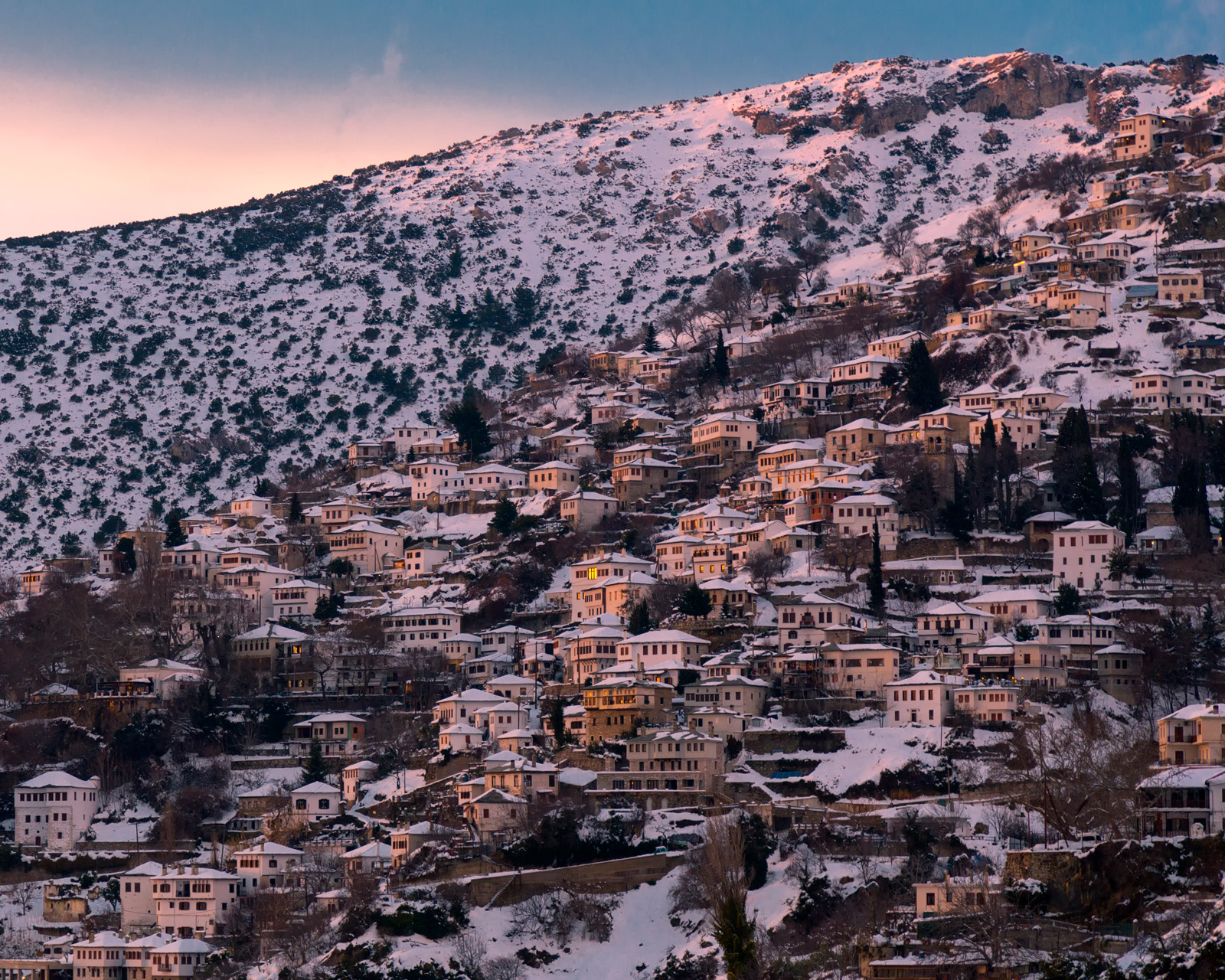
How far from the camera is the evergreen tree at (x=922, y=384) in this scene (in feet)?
459

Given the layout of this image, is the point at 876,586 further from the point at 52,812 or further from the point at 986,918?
the point at 52,812

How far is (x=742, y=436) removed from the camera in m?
146

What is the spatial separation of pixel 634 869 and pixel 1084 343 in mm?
63350

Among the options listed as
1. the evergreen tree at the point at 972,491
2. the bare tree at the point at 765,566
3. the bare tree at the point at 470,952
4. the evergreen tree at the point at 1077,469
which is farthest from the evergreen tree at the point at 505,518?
the bare tree at the point at 470,952

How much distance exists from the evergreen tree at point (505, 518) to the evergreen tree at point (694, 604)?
25920 mm

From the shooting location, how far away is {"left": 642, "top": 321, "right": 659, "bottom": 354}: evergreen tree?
18200 centimetres

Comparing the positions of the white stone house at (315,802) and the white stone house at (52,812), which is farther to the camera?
the white stone house at (52,812)

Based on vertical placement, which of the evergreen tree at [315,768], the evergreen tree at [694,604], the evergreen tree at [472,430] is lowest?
Result: the evergreen tree at [315,768]

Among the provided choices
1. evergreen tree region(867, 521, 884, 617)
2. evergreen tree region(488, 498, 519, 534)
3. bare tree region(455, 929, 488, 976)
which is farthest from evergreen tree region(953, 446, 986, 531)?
bare tree region(455, 929, 488, 976)

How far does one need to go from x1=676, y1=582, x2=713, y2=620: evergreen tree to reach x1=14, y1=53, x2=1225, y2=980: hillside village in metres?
0.18

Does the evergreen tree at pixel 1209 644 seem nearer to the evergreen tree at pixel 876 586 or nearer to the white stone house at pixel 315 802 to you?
the evergreen tree at pixel 876 586

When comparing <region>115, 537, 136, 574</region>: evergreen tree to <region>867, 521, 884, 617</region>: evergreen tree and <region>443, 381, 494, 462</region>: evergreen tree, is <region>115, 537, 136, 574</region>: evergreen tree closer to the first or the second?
<region>443, 381, 494, 462</region>: evergreen tree

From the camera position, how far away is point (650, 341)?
606 ft

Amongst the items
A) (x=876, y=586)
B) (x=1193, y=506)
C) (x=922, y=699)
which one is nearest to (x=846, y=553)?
(x=876, y=586)
